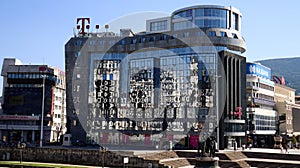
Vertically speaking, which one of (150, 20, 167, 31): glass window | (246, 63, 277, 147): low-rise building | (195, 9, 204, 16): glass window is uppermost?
(195, 9, 204, 16): glass window

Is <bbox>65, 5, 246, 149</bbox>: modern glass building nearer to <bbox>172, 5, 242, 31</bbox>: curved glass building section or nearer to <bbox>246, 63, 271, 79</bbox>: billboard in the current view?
<bbox>172, 5, 242, 31</bbox>: curved glass building section

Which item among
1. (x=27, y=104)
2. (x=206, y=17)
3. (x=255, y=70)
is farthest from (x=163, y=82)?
(x=27, y=104)

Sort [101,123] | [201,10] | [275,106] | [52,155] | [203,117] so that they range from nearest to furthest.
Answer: [52,155] < [203,117] < [201,10] < [101,123] < [275,106]

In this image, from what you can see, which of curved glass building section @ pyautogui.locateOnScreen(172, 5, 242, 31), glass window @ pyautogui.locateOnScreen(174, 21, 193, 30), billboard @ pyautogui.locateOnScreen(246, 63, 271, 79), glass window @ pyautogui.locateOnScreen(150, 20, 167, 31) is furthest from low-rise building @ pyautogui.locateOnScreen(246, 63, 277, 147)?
glass window @ pyautogui.locateOnScreen(150, 20, 167, 31)

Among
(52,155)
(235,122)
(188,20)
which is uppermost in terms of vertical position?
(188,20)

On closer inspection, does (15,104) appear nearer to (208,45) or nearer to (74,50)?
(74,50)

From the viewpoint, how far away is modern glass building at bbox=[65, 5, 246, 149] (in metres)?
77.0

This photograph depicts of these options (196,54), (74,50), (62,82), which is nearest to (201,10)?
(196,54)

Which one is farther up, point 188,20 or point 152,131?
point 188,20

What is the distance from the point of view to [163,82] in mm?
83188

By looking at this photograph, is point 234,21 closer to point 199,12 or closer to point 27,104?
point 199,12

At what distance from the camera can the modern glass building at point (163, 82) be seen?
7700cm

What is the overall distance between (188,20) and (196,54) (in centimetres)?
836

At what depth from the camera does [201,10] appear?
81438 mm
